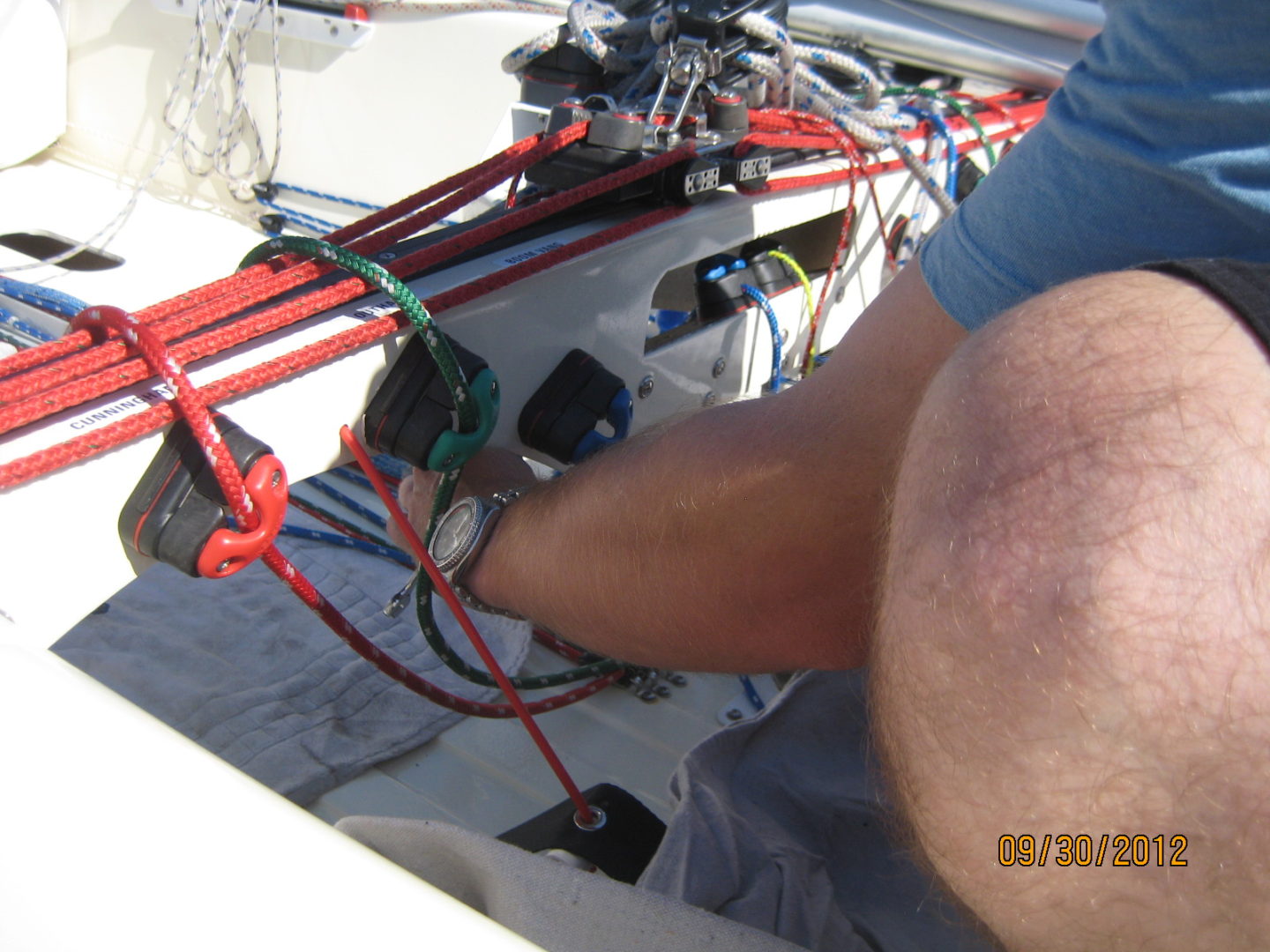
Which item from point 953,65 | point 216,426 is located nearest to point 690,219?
point 216,426

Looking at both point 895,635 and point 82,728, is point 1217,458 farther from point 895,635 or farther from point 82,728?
point 82,728

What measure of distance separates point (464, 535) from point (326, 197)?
154 centimetres

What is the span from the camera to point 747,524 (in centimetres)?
99

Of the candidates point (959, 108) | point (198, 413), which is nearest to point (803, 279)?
point (959, 108)

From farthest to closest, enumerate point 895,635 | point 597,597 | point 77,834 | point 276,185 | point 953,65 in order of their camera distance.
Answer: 1. point 276,185
2. point 953,65
3. point 597,597
4. point 895,635
5. point 77,834

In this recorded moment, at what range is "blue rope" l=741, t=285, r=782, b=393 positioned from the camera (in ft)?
4.68

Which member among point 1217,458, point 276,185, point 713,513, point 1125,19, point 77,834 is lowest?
point 276,185

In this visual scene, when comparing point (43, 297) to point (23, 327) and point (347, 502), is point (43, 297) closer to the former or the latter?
point (23, 327)

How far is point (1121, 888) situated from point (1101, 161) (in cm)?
59

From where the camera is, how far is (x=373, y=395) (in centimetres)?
95

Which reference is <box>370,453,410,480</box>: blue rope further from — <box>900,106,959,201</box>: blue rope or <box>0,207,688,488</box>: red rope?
<box>900,106,959,201</box>: blue rope

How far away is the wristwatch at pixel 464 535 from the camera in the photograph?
1.12 meters

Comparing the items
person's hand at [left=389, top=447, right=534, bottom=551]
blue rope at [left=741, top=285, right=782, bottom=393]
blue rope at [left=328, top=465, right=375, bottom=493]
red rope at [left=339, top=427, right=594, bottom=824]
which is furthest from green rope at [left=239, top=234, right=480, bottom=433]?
blue rope at [left=328, top=465, right=375, bottom=493]
